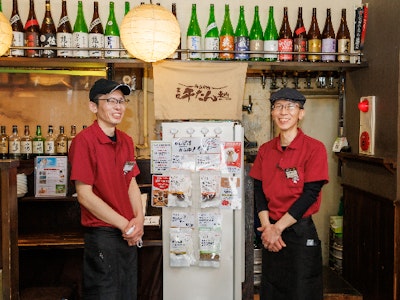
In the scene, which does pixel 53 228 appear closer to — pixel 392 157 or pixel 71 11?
pixel 71 11

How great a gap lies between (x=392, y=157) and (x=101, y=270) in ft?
8.46

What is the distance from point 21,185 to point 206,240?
1.78 meters

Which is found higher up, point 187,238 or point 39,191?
point 39,191

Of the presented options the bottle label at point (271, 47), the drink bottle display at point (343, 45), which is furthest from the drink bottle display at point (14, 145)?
the drink bottle display at point (343, 45)

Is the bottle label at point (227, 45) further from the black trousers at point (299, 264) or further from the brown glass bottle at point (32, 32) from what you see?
the black trousers at point (299, 264)

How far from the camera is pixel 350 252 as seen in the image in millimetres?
4746

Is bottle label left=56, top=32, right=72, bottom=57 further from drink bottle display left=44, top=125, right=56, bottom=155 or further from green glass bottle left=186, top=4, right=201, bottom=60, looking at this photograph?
green glass bottle left=186, top=4, right=201, bottom=60

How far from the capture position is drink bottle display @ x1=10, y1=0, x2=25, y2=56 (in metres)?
4.29

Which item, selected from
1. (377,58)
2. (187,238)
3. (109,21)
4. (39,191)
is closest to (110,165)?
(187,238)

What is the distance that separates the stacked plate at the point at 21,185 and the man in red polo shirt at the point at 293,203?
90.0 inches

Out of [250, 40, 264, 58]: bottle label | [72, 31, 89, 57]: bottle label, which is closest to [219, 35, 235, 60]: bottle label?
[250, 40, 264, 58]: bottle label

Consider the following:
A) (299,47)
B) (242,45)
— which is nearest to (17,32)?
(242,45)

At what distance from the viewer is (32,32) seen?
4.37 m

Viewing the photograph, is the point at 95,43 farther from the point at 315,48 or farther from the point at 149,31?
the point at 315,48
